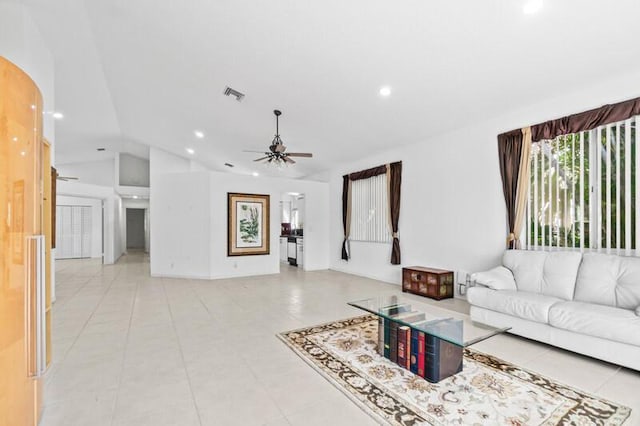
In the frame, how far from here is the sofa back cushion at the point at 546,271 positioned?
140 inches

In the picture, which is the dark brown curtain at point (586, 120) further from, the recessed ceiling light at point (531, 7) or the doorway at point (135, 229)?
the doorway at point (135, 229)

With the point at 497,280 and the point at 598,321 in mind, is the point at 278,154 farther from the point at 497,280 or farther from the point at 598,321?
the point at 598,321

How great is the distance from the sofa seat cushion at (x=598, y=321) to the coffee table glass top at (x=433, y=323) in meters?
0.84

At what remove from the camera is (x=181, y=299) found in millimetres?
5348

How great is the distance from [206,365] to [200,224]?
5.01 metres

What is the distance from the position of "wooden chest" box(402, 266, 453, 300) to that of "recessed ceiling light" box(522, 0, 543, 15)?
3.77 m

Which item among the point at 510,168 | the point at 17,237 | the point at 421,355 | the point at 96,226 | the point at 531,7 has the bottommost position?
the point at 421,355

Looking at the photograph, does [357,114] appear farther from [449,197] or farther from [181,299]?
[181,299]

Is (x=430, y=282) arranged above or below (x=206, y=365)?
above

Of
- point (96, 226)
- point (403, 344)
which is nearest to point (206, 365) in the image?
point (403, 344)

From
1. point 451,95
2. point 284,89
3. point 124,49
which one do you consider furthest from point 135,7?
point 451,95

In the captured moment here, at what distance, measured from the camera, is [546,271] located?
12.3ft

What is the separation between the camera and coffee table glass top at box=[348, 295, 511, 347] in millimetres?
2362

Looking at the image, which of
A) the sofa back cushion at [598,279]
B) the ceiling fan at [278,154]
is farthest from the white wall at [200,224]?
the sofa back cushion at [598,279]
